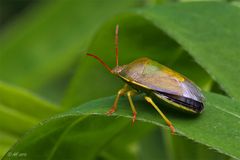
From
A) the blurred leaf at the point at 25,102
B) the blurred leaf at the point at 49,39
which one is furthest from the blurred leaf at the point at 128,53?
the blurred leaf at the point at 49,39

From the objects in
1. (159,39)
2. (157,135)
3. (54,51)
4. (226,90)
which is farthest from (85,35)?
(226,90)

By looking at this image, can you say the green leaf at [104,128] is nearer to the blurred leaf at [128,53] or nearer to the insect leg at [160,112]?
the insect leg at [160,112]

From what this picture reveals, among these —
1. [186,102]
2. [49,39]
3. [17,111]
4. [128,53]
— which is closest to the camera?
[186,102]

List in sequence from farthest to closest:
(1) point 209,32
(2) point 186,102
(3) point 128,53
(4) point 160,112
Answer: (3) point 128,53
(1) point 209,32
(2) point 186,102
(4) point 160,112

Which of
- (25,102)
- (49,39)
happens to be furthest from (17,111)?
(49,39)

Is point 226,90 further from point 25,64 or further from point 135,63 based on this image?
point 25,64

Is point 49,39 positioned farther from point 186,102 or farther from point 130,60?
point 186,102

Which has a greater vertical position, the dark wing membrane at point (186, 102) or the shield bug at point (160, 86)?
the shield bug at point (160, 86)
